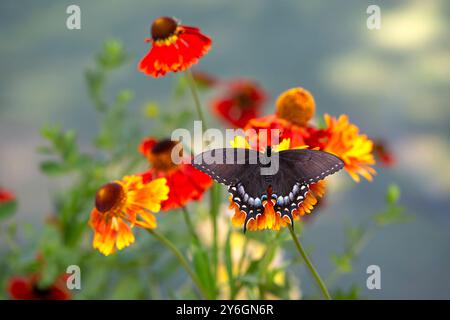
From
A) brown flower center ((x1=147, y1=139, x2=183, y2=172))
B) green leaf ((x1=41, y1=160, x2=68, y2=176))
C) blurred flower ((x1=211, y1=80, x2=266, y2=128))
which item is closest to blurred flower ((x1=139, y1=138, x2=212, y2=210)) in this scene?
brown flower center ((x1=147, y1=139, x2=183, y2=172))

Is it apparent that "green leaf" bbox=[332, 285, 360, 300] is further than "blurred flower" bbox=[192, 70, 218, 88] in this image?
No

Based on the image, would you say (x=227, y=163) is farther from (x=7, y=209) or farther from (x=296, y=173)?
(x=7, y=209)

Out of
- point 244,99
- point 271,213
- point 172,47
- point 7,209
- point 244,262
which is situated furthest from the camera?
point 244,99

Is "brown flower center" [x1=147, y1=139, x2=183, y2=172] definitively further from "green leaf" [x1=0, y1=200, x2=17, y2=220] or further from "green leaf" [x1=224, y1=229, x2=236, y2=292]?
"green leaf" [x1=0, y1=200, x2=17, y2=220]

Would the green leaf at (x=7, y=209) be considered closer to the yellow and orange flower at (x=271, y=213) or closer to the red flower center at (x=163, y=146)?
the red flower center at (x=163, y=146)

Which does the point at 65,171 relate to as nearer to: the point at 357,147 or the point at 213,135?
the point at 213,135

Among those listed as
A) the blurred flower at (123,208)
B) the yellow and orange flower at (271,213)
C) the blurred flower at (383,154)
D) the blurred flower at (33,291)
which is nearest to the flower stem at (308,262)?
the yellow and orange flower at (271,213)

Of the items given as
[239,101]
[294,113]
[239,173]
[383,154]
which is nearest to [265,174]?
[239,173]

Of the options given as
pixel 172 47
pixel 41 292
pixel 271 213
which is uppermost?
pixel 172 47
